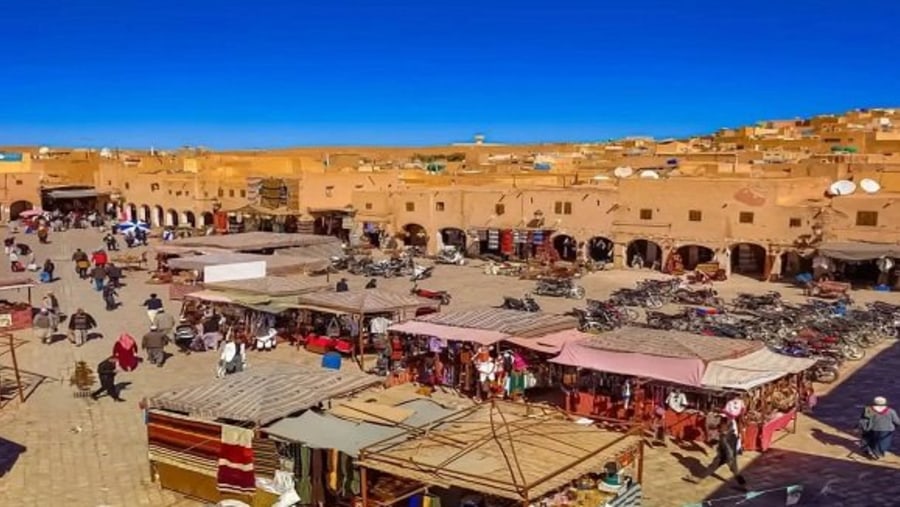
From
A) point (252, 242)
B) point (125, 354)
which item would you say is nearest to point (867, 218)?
point (252, 242)

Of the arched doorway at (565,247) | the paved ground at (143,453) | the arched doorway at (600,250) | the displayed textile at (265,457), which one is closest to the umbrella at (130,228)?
the arched doorway at (565,247)

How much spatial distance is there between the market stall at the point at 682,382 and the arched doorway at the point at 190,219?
4034cm

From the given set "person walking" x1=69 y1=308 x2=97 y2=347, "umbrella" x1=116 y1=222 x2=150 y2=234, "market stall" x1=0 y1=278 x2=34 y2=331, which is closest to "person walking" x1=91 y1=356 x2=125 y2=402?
"person walking" x1=69 y1=308 x2=97 y2=347

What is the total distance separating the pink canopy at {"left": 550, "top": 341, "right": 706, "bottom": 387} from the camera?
12.5 metres

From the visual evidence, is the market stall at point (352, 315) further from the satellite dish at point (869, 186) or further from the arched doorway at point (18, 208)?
the arched doorway at point (18, 208)

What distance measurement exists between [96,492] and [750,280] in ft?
80.6

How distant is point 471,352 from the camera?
1555cm

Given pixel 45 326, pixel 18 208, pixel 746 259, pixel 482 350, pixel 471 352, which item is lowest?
pixel 45 326

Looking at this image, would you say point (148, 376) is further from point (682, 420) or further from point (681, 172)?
point (681, 172)

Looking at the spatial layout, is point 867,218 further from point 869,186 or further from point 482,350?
point 482,350

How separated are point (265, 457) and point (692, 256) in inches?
1038

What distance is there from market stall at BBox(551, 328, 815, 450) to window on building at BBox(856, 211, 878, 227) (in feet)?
56.5

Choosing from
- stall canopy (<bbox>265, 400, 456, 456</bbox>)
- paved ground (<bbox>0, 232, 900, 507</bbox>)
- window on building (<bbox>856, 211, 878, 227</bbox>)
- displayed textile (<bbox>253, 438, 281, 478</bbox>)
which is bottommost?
paved ground (<bbox>0, 232, 900, 507</bbox>)

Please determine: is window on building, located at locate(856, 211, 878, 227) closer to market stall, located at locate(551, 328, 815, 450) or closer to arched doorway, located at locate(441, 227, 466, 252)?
arched doorway, located at locate(441, 227, 466, 252)
